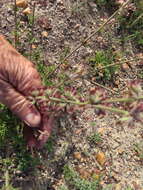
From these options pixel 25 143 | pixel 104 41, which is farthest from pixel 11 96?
pixel 104 41

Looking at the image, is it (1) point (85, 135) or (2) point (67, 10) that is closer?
(1) point (85, 135)

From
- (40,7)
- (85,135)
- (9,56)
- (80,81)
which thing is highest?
(40,7)

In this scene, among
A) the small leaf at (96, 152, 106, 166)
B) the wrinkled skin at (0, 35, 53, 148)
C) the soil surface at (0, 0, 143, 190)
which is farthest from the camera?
the small leaf at (96, 152, 106, 166)

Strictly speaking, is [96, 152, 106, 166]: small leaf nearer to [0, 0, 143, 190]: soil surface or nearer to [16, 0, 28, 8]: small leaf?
[0, 0, 143, 190]: soil surface

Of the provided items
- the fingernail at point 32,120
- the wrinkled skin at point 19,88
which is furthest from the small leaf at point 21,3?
the fingernail at point 32,120

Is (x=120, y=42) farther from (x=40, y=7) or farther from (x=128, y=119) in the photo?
(x=128, y=119)

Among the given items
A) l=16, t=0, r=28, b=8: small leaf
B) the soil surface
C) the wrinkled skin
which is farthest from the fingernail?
l=16, t=0, r=28, b=8: small leaf

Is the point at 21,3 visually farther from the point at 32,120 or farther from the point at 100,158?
the point at 100,158
